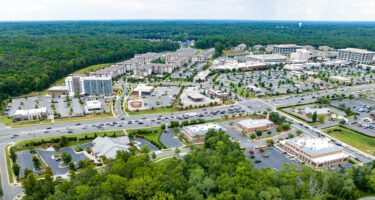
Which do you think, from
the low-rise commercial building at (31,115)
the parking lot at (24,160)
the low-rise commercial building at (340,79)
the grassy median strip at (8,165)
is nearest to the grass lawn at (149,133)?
the parking lot at (24,160)

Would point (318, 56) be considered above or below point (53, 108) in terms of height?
above

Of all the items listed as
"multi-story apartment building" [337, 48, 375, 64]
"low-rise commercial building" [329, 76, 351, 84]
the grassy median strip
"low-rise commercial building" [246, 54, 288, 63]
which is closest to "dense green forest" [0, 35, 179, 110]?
the grassy median strip

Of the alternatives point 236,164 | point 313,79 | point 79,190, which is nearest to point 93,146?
point 79,190

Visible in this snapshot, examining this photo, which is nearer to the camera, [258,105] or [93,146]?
[93,146]

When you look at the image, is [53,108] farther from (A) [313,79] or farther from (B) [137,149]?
(A) [313,79]

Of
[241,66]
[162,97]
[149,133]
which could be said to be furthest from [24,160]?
[241,66]

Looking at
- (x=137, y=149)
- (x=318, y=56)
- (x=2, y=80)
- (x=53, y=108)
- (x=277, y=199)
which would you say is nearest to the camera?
(x=277, y=199)

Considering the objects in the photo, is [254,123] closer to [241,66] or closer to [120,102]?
[120,102]

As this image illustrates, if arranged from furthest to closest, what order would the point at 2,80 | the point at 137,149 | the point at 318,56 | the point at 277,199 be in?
the point at 318,56
the point at 2,80
the point at 137,149
the point at 277,199
